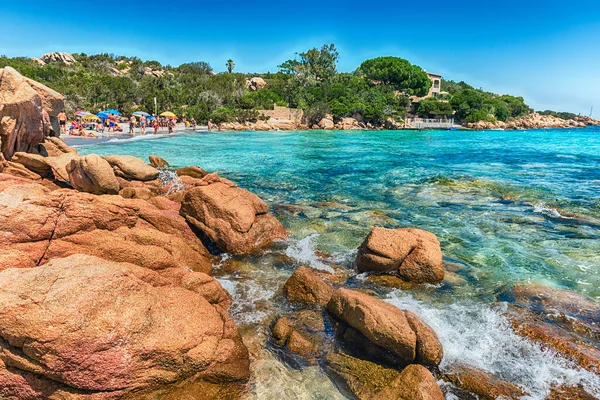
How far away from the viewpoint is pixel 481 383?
4.57 metres

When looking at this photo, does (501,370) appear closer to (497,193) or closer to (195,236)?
(195,236)

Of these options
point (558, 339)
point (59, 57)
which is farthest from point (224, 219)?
point (59, 57)

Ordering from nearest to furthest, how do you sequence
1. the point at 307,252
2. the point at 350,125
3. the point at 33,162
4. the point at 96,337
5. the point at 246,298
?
the point at 96,337 < the point at 246,298 < the point at 307,252 < the point at 33,162 < the point at 350,125

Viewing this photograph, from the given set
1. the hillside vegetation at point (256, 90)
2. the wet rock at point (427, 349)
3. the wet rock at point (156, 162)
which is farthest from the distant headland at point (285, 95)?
the wet rock at point (427, 349)

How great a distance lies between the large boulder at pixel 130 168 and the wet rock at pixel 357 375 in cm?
1044

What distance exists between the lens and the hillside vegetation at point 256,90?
66.9m

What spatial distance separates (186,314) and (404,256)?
4701 millimetres

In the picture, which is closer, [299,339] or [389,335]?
[389,335]

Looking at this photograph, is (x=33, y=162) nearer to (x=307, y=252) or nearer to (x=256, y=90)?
(x=307, y=252)

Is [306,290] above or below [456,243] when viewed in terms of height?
above

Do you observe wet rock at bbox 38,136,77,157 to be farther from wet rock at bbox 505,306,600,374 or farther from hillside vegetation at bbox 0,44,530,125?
hillside vegetation at bbox 0,44,530,125

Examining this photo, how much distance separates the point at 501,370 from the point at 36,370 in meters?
5.60

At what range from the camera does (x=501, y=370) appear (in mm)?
4840

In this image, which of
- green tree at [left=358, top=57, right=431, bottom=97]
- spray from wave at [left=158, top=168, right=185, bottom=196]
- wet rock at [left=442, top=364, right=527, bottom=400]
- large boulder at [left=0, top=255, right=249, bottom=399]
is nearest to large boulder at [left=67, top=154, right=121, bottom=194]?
spray from wave at [left=158, top=168, right=185, bottom=196]
